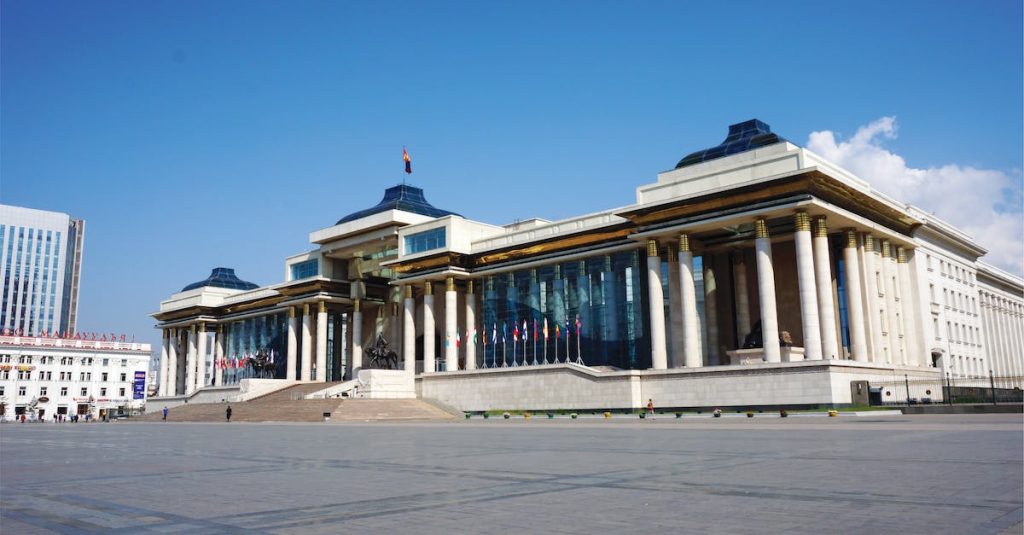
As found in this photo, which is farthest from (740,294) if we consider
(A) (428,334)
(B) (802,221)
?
(A) (428,334)

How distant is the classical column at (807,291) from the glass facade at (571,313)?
1317 cm

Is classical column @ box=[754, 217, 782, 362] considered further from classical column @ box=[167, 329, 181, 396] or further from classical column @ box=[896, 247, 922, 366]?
classical column @ box=[167, 329, 181, 396]

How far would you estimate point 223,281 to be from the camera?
4181 inches

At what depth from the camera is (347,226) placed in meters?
78.2

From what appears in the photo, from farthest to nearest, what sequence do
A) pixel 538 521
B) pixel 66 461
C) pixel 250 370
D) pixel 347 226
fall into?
1. pixel 250 370
2. pixel 347 226
3. pixel 66 461
4. pixel 538 521

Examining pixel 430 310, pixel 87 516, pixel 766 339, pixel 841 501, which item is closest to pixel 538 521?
pixel 841 501

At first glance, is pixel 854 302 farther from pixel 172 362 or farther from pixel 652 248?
pixel 172 362

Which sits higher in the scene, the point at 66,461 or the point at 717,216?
the point at 717,216

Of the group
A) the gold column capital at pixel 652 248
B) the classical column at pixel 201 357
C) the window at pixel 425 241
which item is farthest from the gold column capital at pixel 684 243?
the classical column at pixel 201 357

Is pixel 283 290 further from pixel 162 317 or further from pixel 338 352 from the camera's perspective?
pixel 162 317

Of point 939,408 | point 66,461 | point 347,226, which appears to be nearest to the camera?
point 66,461

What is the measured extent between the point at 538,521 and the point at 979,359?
A: 236 ft

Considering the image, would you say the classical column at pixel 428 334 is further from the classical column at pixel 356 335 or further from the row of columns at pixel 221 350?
the row of columns at pixel 221 350

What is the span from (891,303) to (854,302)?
6532mm
